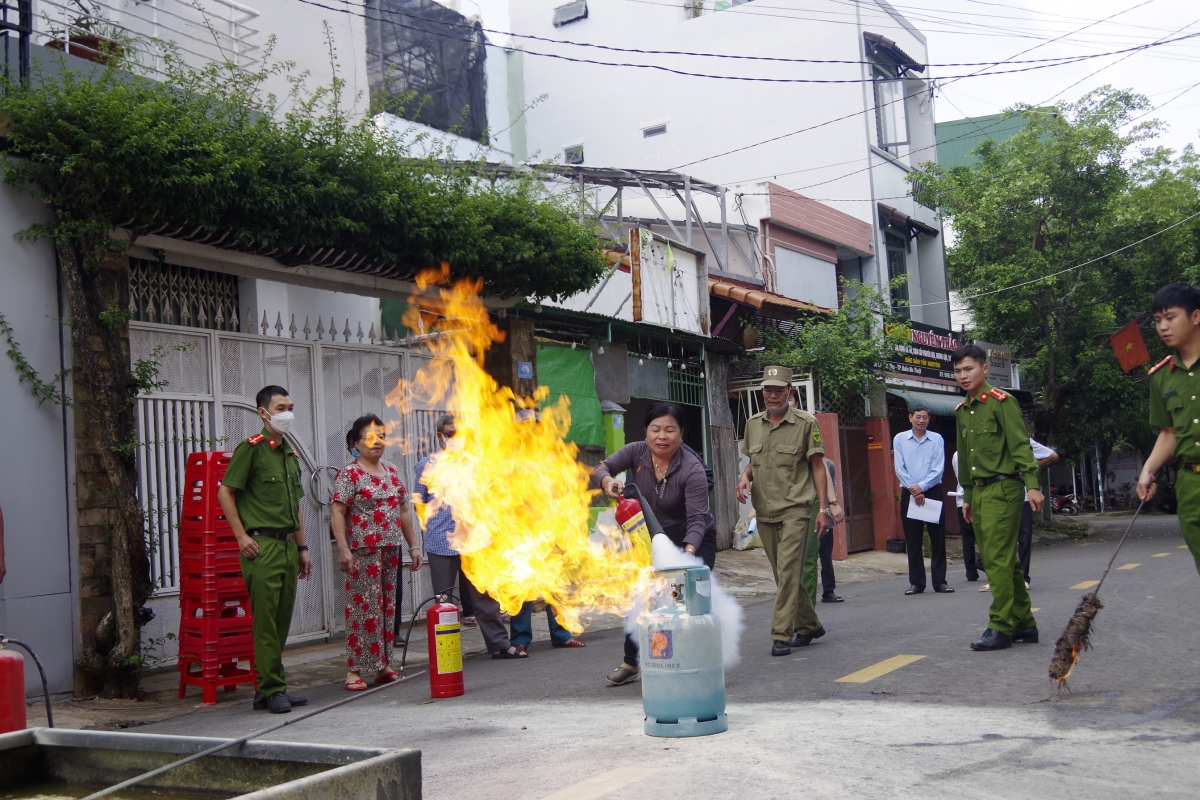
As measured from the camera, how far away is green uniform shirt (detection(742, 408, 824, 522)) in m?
7.49

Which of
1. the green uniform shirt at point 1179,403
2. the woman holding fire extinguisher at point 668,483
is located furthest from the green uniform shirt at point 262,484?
the green uniform shirt at point 1179,403

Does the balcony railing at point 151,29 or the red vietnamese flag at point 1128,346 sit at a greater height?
the balcony railing at point 151,29

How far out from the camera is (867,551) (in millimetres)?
19938

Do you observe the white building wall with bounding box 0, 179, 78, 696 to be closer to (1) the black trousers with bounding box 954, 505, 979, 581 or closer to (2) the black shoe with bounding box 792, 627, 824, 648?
(2) the black shoe with bounding box 792, 627, 824, 648

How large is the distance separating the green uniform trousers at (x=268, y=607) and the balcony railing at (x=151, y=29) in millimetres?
4417

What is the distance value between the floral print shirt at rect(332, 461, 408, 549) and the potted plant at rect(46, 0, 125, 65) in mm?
3837

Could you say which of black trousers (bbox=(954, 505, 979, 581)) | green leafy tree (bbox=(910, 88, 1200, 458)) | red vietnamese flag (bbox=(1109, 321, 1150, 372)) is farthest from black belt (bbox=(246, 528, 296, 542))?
green leafy tree (bbox=(910, 88, 1200, 458))

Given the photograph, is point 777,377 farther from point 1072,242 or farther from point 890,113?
point 890,113

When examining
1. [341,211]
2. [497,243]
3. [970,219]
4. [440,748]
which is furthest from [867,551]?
[440,748]

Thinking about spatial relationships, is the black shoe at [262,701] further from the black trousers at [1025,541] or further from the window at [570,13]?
the window at [570,13]

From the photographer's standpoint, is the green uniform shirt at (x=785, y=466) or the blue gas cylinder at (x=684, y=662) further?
the green uniform shirt at (x=785, y=466)

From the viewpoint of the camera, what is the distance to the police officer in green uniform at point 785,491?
290 inches

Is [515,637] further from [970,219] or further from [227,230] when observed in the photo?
[970,219]

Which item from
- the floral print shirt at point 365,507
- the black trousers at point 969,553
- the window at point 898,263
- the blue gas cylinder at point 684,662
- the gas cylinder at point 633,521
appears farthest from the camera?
the window at point 898,263
